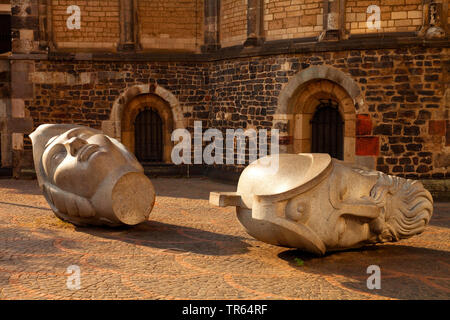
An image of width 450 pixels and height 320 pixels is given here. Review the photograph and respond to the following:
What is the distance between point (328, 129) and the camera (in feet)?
41.7

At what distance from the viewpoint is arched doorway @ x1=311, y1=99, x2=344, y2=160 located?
494 inches

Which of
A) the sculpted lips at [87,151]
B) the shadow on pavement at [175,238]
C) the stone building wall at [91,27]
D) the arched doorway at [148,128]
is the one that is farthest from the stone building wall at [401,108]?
the stone building wall at [91,27]

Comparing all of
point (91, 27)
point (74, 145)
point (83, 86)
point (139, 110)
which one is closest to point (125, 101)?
point (139, 110)

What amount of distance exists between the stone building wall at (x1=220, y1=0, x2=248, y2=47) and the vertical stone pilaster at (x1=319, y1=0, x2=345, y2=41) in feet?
7.98

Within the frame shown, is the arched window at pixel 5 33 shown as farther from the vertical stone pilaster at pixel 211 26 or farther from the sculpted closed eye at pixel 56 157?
the sculpted closed eye at pixel 56 157

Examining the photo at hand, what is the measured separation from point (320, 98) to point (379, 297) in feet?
26.2

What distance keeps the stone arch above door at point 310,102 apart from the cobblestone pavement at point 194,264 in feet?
11.9

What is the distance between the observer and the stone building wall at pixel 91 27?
14719 mm

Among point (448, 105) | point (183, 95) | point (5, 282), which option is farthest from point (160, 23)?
point (5, 282)

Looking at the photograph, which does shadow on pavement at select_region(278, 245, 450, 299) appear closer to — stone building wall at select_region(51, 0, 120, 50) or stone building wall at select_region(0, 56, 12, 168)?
stone building wall at select_region(51, 0, 120, 50)

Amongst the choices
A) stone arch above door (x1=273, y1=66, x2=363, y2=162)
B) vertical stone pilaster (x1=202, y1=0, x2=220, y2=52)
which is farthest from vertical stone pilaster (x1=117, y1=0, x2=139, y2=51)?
stone arch above door (x1=273, y1=66, x2=363, y2=162)

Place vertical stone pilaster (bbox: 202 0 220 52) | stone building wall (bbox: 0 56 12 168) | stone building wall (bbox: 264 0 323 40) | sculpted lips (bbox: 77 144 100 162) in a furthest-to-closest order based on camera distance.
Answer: stone building wall (bbox: 0 56 12 168) < vertical stone pilaster (bbox: 202 0 220 52) < stone building wall (bbox: 264 0 323 40) < sculpted lips (bbox: 77 144 100 162)

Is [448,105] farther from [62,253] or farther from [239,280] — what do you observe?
[62,253]

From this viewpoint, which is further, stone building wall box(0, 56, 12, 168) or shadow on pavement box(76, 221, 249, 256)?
stone building wall box(0, 56, 12, 168)
